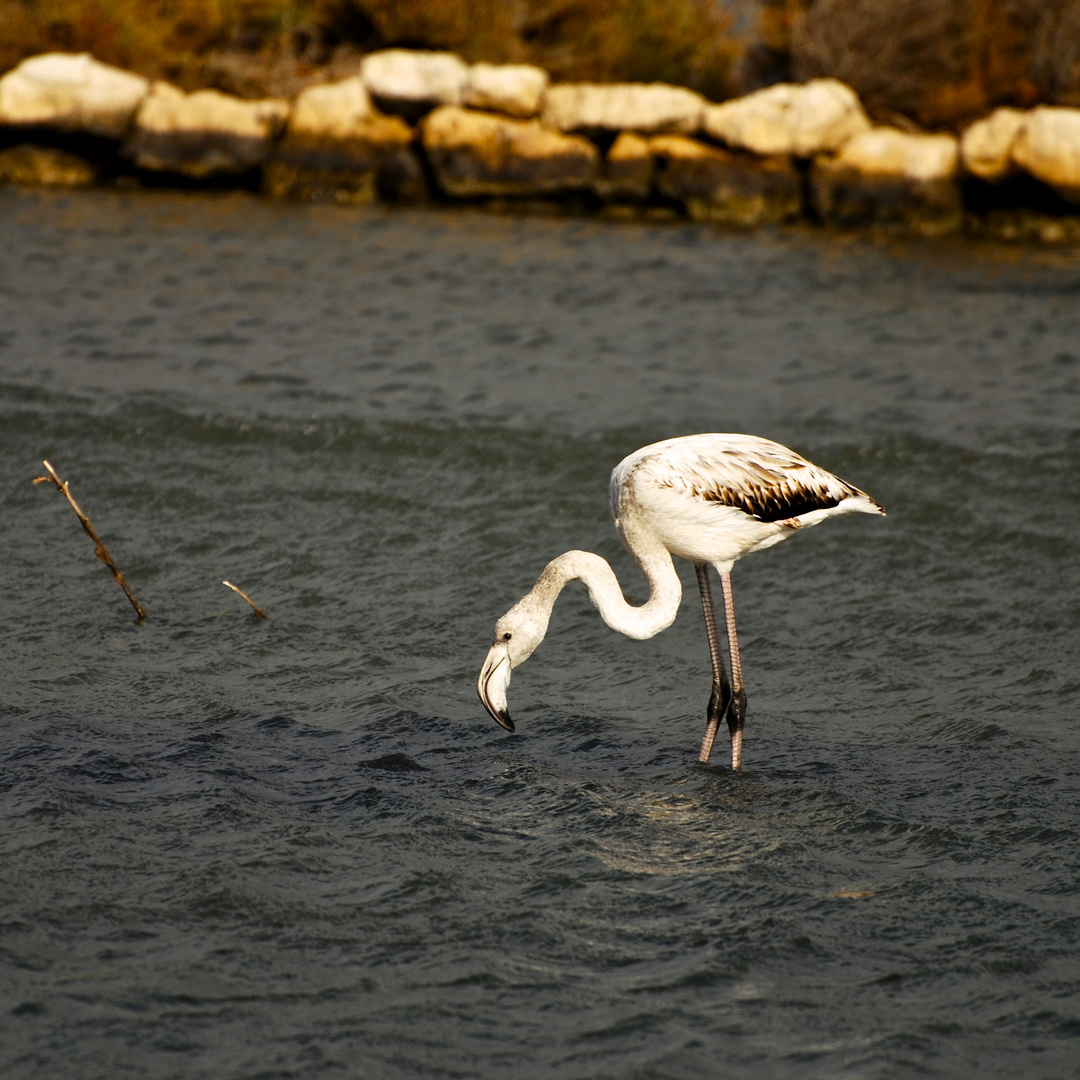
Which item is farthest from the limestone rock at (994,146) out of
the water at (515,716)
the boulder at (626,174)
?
the water at (515,716)

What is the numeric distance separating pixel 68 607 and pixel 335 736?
2142 millimetres

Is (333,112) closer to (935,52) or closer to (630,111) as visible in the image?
(630,111)

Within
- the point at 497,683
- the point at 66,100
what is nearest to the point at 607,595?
the point at 497,683

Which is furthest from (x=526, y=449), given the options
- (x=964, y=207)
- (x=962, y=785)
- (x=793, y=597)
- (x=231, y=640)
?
(x=964, y=207)

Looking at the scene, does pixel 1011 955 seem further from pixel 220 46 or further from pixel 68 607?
pixel 220 46

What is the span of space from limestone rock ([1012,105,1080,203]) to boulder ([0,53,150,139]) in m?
12.9

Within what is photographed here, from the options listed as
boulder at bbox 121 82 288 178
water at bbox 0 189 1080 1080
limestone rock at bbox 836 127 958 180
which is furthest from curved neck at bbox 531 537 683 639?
boulder at bbox 121 82 288 178

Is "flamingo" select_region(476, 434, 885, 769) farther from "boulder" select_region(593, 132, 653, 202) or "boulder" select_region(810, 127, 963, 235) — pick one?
"boulder" select_region(593, 132, 653, 202)

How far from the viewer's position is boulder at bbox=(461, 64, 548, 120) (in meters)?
19.5

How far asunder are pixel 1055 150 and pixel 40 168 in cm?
1440

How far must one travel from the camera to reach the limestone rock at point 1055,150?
55.6 ft

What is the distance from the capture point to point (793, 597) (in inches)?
306

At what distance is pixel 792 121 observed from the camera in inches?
733

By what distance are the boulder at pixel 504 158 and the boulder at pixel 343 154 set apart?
1.66 feet
